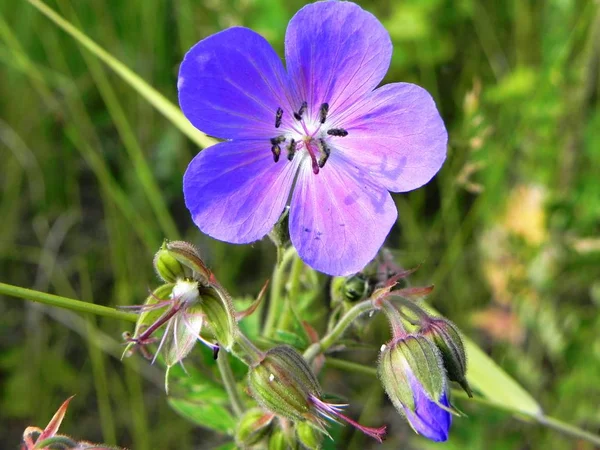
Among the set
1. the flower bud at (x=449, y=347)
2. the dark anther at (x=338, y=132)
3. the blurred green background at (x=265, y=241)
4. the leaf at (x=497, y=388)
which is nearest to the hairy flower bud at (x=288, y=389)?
the flower bud at (x=449, y=347)

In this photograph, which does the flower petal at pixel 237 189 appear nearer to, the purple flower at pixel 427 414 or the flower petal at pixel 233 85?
the flower petal at pixel 233 85

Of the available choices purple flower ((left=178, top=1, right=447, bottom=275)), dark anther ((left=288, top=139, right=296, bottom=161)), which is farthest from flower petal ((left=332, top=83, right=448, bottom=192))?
dark anther ((left=288, top=139, right=296, bottom=161))

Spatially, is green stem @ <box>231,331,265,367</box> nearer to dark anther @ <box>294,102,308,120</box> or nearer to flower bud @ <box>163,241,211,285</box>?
flower bud @ <box>163,241,211,285</box>

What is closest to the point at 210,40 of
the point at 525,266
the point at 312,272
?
the point at 312,272

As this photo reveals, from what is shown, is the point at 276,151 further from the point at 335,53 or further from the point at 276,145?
the point at 335,53

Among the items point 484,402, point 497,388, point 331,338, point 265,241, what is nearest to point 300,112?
point 331,338

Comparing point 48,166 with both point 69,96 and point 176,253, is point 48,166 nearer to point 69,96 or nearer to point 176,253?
point 69,96
